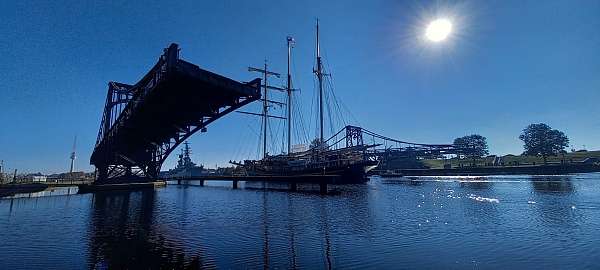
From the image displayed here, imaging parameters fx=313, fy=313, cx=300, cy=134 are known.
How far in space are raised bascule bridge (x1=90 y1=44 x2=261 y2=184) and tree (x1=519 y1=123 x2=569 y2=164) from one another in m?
140

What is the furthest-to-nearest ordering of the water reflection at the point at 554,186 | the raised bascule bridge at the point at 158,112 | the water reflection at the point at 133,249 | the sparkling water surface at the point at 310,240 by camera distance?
the water reflection at the point at 554,186
the raised bascule bridge at the point at 158,112
the sparkling water surface at the point at 310,240
the water reflection at the point at 133,249

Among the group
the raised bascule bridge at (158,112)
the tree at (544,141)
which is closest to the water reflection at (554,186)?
the raised bascule bridge at (158,112)

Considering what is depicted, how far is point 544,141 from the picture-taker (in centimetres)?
12825

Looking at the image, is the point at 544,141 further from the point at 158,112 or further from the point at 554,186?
the point at 158,112

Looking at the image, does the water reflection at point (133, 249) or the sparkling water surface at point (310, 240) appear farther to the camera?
the sparkling water surface at point (310, 240)

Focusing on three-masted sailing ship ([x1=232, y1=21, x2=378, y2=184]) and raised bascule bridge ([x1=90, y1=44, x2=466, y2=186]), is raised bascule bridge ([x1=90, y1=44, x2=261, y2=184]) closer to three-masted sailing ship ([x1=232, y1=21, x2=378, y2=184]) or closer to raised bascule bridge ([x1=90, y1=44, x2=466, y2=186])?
raised bascule bridge ([x1=90, y1=44, x2=466, y2=186])

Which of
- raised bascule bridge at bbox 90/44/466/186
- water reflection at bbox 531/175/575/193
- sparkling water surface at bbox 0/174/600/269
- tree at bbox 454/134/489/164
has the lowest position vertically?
sparkling water surface at bbox 0/174/600/269

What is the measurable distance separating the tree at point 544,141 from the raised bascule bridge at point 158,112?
140 m

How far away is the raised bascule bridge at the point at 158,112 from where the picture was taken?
2944 centimetres

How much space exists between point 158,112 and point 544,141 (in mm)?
148250

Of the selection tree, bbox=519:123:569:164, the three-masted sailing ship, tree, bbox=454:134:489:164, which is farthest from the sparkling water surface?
tree, bbox=454:134:489:164

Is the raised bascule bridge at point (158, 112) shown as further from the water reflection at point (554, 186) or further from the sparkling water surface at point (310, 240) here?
the water reflection at point (554, 186)

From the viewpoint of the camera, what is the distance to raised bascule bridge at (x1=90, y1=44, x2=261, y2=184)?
96.6 ft

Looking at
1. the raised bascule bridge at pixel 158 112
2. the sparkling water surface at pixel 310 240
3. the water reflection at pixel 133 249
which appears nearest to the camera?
the water reflection at pixel 133 249
